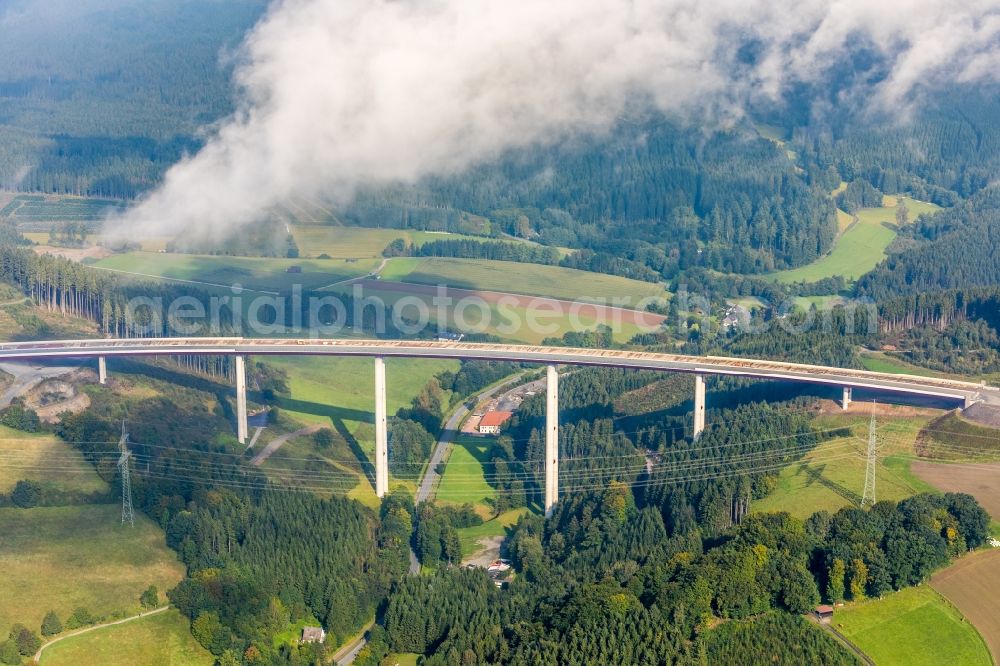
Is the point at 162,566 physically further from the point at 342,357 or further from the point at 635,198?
the point at 635,198

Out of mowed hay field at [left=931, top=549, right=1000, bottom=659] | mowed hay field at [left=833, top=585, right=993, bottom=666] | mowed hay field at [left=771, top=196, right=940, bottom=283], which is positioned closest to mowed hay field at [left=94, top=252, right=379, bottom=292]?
mowed hay field at [left=771, top=196, right=940, bottom=283]

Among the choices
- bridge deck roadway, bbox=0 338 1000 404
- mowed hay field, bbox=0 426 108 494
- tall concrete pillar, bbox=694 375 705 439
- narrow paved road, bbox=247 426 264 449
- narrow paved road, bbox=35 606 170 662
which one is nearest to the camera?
narrow paved road, bbox=35 606 170 662

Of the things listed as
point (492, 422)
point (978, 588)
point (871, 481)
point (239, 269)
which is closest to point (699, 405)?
point (871, 481)

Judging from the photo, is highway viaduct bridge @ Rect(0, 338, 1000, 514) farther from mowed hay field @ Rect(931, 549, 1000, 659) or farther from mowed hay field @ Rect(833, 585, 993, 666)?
mowed hay field @ Rect(833, 585, 993, 666)

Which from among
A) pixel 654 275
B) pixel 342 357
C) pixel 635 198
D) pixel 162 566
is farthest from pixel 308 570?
pixel 635 198

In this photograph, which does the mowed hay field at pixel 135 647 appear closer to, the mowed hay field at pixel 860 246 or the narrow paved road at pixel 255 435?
the narrow paved road at pixel 255 435
